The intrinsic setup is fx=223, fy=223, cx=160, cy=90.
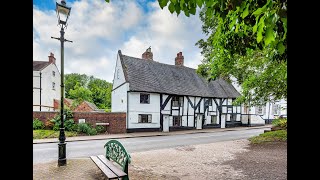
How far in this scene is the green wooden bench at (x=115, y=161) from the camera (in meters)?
5.68

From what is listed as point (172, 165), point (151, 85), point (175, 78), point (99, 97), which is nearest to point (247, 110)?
point (175, 78)

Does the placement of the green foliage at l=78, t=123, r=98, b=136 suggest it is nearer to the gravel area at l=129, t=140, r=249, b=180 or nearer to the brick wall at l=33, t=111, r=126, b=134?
the brick wall at l=33, t=111, r=126, b=134

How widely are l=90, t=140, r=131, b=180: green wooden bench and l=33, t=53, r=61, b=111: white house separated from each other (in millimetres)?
26287

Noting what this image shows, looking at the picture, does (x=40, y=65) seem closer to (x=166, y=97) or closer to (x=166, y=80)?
(x=166, y=80)

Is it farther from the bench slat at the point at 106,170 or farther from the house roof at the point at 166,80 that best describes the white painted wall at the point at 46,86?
the bench slat at the point at 106,170

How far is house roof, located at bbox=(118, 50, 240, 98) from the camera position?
2679 cm

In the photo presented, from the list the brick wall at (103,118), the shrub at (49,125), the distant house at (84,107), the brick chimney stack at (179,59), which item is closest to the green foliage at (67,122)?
the shrub at (49,125)

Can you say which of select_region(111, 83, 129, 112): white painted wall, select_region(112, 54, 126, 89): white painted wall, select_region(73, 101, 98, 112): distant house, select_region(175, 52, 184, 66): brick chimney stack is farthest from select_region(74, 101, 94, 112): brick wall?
select_region(175, 52, 184, 66): brick chimney stack

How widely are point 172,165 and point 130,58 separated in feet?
69.7

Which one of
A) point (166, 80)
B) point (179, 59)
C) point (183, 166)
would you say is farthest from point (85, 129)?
point (179, 59)

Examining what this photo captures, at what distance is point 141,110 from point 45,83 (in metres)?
17.8
